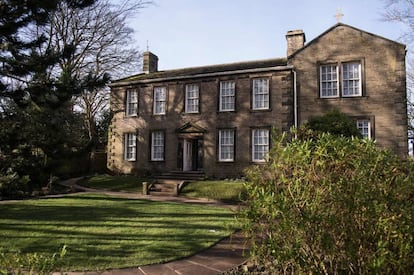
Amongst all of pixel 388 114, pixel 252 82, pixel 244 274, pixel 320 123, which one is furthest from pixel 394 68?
pixel 244 274

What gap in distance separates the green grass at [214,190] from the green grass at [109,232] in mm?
4520

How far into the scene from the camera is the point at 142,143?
2430 centimetres

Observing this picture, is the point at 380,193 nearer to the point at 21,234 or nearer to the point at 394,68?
the point at 21,234

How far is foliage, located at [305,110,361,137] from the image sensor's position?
53.7ft

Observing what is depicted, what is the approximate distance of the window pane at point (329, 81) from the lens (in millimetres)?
19891

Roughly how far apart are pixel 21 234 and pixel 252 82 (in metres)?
16.8

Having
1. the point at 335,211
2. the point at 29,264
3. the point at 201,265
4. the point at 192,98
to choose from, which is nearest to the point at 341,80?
the point at 192,98

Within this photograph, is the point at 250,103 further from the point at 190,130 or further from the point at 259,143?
A: the point at 190,130

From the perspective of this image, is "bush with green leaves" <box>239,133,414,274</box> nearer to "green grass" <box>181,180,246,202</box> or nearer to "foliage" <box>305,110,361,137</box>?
"green grass" <box>181,180,246,202</box>

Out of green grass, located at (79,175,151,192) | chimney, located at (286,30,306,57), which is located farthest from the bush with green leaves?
chimney, located at (286,30,306,57)

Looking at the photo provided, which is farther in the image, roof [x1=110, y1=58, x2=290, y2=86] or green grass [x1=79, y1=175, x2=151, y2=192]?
roof [x1=110, y1=58, x2=290, y2=86]

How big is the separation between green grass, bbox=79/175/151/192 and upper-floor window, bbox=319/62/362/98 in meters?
12.5

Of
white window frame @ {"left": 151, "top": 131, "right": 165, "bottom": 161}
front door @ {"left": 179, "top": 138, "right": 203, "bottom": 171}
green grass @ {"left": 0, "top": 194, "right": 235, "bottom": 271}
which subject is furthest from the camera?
white window frame @ {"left": 151, "top": 131, "right": 165, "bottom": 161}

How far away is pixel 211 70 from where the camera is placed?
78.9ft
